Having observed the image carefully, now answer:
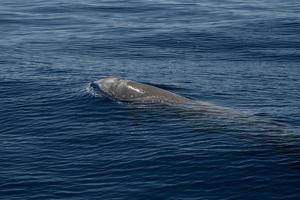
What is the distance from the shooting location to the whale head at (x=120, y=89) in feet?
162

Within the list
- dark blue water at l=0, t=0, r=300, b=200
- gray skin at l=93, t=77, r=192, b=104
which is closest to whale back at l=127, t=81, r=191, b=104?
gray skin at l=93, t=77, r=192, b=104

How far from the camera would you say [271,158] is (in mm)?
36562

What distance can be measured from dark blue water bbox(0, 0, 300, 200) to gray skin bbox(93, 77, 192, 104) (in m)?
1.40

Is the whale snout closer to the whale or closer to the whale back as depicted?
the whale

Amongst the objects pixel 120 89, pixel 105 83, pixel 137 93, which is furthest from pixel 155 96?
pixel 105 83

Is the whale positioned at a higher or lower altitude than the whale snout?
lower

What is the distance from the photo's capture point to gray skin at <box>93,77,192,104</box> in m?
48.2

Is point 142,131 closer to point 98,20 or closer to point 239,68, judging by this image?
point 239,68

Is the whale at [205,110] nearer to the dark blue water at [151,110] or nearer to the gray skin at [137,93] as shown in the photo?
the gray skin at [137,93]

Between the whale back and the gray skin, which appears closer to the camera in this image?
the whale back

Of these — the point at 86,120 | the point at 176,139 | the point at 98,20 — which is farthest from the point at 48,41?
the point at 176,139

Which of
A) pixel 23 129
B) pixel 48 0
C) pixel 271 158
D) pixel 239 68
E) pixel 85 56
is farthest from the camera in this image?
pixel 48 0

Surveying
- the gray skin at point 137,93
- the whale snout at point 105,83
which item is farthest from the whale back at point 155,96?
the whale snout at point 105,83

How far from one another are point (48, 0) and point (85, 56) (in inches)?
1693
